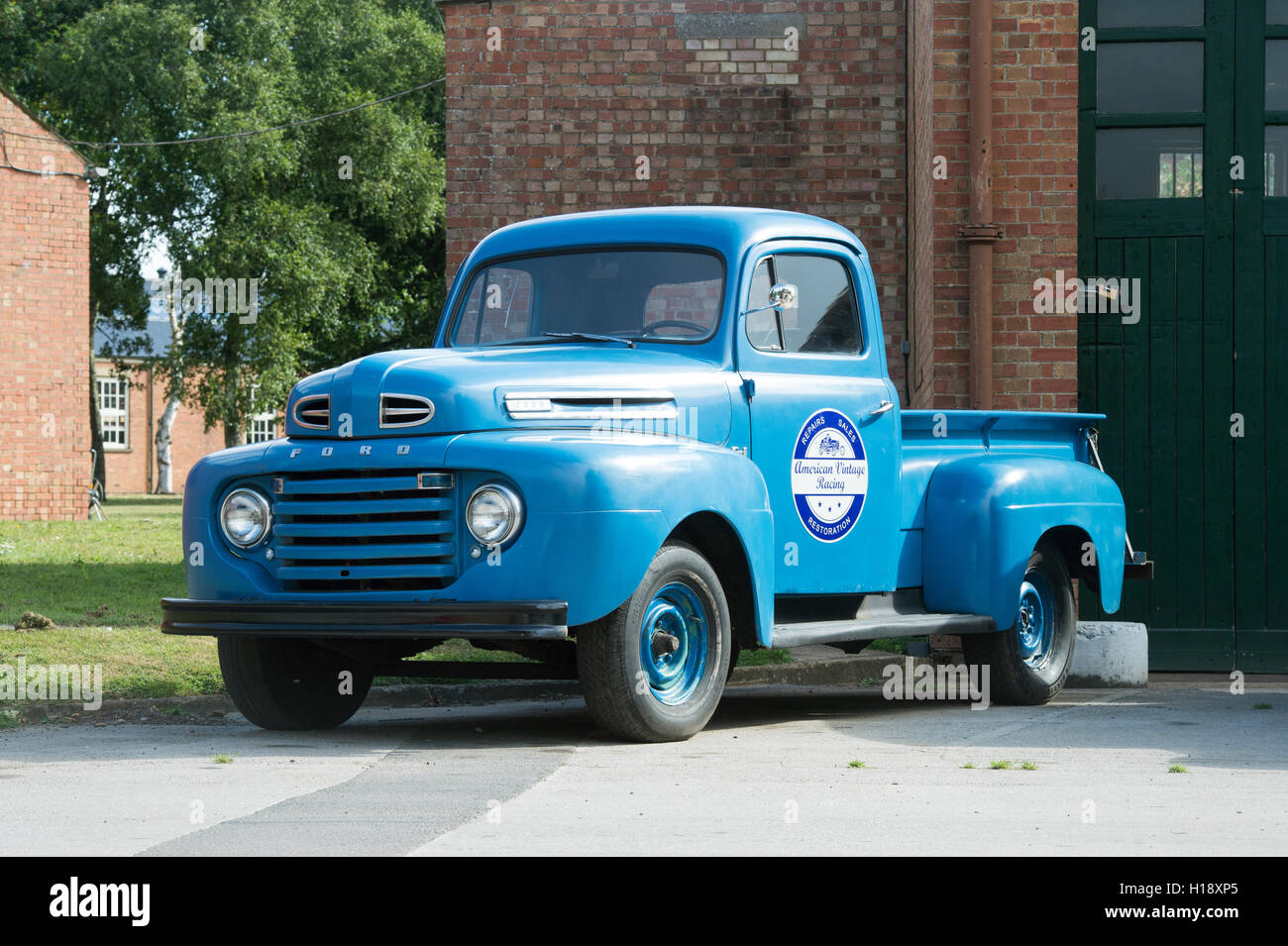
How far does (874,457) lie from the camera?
30.8 ft

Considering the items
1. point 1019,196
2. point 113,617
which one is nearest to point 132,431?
point 113,617

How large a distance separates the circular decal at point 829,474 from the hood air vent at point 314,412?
2255mm

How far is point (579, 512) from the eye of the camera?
7.60 meters

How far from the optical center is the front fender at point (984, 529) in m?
9.86

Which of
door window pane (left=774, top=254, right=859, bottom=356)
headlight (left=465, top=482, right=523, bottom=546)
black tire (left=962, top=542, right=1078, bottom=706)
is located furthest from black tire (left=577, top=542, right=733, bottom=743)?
black tire (left=962, top=542, right=1078, bottom=706)

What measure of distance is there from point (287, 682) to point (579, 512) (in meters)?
2.16

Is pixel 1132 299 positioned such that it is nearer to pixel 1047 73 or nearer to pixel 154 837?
pixel 1047 73

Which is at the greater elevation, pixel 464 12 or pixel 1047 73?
pixel 464 12

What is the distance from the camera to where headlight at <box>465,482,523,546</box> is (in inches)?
302

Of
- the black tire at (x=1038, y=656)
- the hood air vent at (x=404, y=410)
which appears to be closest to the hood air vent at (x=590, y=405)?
the hood air vent at (x=404, y=410)

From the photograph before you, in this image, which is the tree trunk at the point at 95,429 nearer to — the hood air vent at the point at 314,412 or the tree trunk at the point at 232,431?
the tree trunk at the point at 232,431

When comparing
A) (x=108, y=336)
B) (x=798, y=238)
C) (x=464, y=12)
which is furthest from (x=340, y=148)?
(x=798, y=238)

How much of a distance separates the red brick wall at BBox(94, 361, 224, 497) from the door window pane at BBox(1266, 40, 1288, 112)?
2429 inches

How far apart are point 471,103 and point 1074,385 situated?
7056 millimetres
